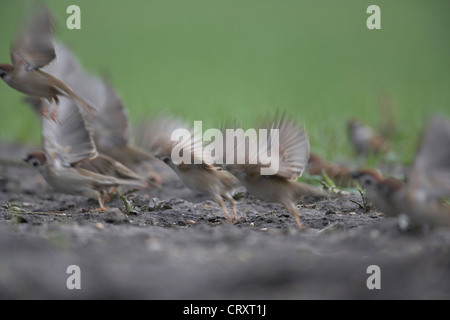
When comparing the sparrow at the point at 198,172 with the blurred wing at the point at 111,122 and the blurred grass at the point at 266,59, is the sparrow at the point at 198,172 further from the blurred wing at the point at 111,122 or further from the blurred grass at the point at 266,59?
the blurred grass at the point at 266,59

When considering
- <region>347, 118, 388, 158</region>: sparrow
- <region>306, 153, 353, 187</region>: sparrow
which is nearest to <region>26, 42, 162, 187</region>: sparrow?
<region>306, 153, 353, 187</region>: sparrow

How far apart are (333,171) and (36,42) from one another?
3790mm

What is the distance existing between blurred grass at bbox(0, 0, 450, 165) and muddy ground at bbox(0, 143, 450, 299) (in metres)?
5.56

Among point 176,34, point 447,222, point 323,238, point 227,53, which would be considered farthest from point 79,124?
point 176,34

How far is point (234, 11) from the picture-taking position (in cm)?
2923

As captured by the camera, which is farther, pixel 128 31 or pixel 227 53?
pixel 128 31

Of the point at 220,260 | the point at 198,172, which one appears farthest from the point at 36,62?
the point at 220,260

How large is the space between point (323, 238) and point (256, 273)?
0.95 meters

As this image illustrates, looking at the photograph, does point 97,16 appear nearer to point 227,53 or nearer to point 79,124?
point 227,53

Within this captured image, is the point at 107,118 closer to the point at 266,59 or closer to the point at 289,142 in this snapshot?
the point at 289,142

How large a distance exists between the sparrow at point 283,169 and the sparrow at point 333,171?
2049 mm

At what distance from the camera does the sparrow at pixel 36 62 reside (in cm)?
648

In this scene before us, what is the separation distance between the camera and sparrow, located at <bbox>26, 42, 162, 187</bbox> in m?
8.84
